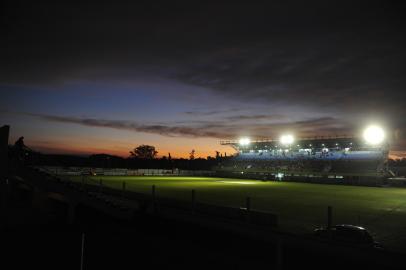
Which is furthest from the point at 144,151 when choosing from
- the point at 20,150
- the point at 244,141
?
the point at 20,150

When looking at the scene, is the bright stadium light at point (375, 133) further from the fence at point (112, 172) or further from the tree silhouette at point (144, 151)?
the tree silhouette at point (144, 151)

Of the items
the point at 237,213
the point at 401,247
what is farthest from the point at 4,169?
the point at 401,247

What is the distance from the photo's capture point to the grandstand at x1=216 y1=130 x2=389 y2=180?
7589cm

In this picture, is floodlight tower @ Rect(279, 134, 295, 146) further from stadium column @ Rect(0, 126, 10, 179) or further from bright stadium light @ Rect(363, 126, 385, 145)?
stadium column @ Rect(0, 126, 10, 179)

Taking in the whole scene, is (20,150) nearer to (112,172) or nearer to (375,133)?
(112,172)

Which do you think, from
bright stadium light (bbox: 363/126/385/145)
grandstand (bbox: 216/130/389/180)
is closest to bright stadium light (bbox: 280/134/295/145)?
grandstand (bbox: 216/130/389/180)

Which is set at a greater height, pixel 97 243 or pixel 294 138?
pixel 294 138

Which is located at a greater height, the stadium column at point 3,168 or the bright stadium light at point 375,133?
the bright stadium light at point 375,133

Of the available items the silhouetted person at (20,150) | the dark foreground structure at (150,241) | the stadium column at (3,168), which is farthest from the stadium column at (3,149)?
the silhouetted person at (20,150)

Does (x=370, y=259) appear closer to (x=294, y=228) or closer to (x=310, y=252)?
(x=310, y=252)

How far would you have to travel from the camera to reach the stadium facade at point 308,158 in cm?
7550

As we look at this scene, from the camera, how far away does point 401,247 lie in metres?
13.1

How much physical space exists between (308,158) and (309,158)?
31cm

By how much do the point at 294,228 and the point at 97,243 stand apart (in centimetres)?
821
